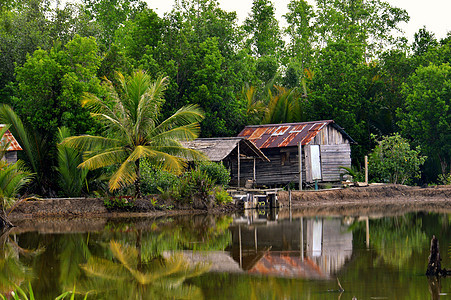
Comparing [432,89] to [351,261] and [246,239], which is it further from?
[351,261]

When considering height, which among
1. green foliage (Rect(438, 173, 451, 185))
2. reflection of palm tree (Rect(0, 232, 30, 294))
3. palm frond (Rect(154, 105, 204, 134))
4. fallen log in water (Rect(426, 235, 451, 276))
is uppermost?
palm frond (Rect(154, 105, 204, 134))

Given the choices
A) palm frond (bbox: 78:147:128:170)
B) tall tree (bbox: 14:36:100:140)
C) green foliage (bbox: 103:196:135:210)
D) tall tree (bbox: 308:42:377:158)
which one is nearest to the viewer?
palm frond (bbox: 78:147:128:170)

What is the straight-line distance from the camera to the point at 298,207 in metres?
29.9

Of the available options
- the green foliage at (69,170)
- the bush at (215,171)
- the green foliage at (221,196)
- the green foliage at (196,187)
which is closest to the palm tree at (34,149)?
the green foliage at (69,170)

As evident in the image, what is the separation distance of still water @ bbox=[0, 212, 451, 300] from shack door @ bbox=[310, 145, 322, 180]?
34.9 feet

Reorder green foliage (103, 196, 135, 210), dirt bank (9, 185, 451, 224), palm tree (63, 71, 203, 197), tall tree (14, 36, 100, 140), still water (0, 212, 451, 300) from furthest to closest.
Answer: tall tree (14, 36, 100, 140) → green foliage (103, 196, 135, 210) → dirt bank (9, 185, 451, 224) → palm tree (63, 71, 203, 197) → still water (0, 212, 451, 300)

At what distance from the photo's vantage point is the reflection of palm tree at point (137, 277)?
450 inches

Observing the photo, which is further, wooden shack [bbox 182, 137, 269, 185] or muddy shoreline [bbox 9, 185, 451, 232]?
wooden shack [bbox 182, 137, 269, 185]

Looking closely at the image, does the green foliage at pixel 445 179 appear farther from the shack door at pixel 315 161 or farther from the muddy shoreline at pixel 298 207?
the shack door at pixel 315 161

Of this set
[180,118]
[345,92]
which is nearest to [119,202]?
[180,118]

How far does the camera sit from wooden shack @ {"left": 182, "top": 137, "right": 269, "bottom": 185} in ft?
95.0

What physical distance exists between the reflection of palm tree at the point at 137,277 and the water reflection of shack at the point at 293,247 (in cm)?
156

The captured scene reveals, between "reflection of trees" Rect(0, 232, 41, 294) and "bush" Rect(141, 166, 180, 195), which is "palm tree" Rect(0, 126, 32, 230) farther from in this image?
"bush" Rect(141, 166, 180, 195)

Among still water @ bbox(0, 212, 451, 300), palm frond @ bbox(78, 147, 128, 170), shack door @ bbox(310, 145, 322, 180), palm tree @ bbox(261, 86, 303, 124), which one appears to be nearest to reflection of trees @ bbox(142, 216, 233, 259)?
still water @ bbox(0, 212, 451, 300)
